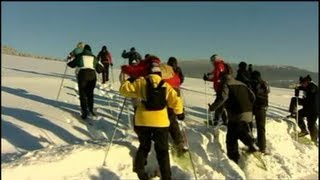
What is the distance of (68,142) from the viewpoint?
9.84m

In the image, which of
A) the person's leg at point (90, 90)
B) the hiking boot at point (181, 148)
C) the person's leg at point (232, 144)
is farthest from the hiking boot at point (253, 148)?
the person's leg at point (90, 90)

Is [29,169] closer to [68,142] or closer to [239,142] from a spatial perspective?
[68,142]

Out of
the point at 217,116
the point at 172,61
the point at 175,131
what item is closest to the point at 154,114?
the point at 175,131

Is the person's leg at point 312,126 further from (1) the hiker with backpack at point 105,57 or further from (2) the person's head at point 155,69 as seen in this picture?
(1) the hiker with backpack at point 105,57

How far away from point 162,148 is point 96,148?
1251 mm

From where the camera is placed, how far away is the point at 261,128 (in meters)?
10.8

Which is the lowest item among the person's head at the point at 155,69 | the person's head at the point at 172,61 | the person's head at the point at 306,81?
the person's head at the point at 306,81

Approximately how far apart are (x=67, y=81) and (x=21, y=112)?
6.59 meters

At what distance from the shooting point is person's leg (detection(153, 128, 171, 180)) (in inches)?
309

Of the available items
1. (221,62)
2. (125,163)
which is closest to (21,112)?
(125,163)

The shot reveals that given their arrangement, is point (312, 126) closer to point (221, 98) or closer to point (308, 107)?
point (308, 107)

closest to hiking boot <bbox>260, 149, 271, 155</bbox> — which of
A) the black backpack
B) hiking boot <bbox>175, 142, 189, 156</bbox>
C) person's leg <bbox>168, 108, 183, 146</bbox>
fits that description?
hiking boot <bbox>175, 142, 189, 156</bbox>

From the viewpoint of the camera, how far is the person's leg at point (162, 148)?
786 centimetres

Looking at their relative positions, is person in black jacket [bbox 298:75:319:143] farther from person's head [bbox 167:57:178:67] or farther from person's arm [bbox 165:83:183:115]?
person's arm [bbox 165:83:183:115]
